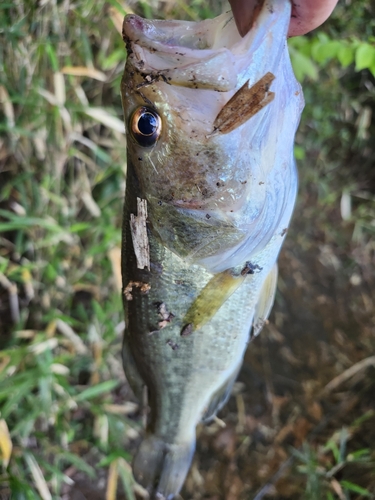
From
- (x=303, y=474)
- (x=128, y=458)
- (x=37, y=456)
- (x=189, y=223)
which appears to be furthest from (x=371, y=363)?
(x=189, y=223)

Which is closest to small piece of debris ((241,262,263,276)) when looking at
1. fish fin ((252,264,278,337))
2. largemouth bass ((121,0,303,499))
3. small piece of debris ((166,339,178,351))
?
largemouth bass ((121,0,303,499))

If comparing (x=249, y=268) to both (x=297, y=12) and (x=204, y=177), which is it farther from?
(x=297, y=12)

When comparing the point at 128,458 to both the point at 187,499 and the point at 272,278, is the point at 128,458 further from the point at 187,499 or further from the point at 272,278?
the point at 272,278

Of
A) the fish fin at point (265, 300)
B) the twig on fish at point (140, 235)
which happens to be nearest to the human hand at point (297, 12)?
the twig on fish at point (140, 235)

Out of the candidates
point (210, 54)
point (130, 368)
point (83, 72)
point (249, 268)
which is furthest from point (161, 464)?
point (83, 72)

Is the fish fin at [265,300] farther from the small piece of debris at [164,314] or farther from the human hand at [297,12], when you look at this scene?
the human hand at [297,12]
